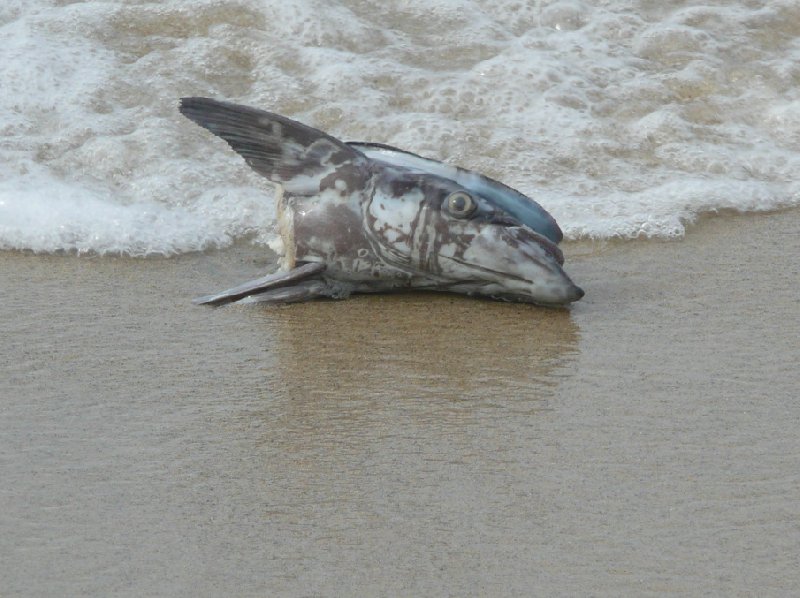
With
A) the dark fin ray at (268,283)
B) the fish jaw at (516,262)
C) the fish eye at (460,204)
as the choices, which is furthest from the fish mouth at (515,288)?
the dark fin ray at (268,283)

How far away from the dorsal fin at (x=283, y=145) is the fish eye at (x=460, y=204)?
37cm

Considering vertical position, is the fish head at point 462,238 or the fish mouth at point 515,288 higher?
the fish head at point 462,238

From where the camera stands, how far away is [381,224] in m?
4.36

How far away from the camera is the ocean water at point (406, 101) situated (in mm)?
5438

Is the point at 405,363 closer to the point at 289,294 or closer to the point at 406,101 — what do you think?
the point at 289,294

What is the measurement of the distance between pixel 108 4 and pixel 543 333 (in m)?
4.39

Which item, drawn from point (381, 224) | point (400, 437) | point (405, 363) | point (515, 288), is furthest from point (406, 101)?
point (400, 437)

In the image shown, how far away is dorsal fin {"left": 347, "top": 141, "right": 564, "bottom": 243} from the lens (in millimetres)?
4422

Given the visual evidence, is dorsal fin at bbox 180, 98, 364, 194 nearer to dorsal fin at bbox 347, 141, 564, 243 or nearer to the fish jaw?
dorsal fin at bbox 347, 141, 564, 243

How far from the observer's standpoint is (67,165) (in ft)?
18.9

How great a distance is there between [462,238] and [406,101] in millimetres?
2368

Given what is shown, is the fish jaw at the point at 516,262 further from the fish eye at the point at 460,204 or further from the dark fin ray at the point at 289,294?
the dark fin ray at the point at 289,294

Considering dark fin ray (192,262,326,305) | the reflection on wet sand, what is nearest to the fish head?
the reflection on wet sand

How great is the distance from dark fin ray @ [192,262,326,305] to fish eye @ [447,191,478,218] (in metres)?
0.50
